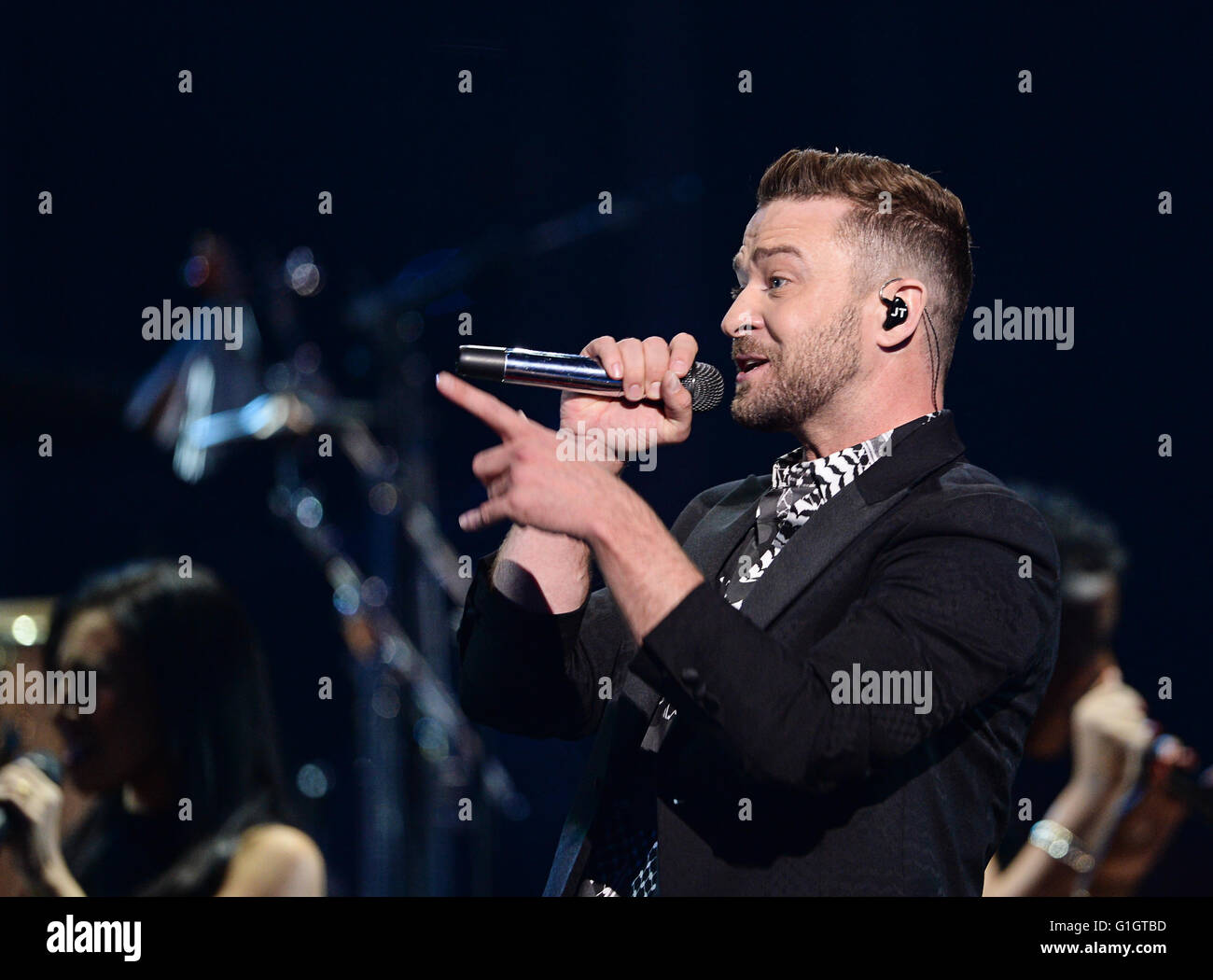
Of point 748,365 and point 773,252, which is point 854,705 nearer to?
point 748,365

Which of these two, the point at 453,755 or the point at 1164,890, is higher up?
the point at 453,755

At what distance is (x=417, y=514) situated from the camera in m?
2.83

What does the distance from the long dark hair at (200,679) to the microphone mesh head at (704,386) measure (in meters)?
1.37

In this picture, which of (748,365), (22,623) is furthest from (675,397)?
(22,623)

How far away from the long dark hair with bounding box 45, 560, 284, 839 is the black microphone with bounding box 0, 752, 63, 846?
7.6 inches

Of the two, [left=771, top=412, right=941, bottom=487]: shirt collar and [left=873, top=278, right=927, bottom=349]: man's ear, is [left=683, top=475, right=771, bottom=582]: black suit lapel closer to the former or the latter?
[left=771, top=412, right=941, bottom=487]: shirt collar

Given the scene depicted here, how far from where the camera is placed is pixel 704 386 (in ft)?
4.68

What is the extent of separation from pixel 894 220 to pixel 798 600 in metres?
0.60

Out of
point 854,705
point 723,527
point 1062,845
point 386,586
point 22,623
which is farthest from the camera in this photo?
→ point 386,586

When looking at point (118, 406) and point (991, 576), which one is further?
point (118, 406)
